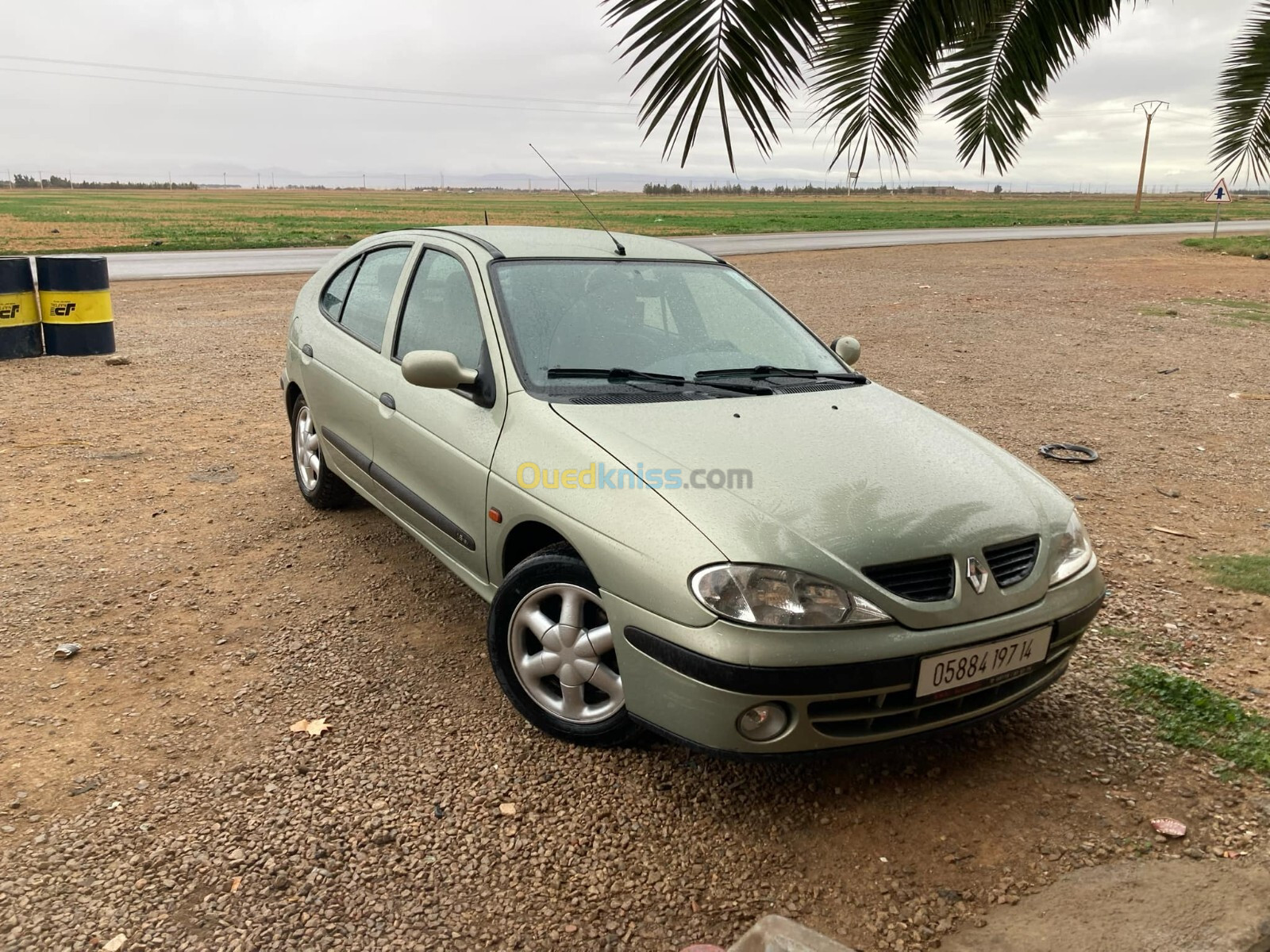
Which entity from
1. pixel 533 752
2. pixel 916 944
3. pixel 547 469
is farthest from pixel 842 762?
pixel 547 469

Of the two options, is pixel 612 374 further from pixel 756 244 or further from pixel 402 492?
pixel 756 244

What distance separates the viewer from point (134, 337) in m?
11.7

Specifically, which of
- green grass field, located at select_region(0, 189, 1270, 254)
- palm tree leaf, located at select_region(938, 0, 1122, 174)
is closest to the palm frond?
palm tree leaf, located at select_region(938, 0, 1122, 174)

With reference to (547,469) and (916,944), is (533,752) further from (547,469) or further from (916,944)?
(916,944)

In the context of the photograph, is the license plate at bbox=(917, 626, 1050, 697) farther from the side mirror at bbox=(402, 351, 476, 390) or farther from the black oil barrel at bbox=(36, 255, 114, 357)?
the black oil barrel at bbox=(36, 255, 114, 357)

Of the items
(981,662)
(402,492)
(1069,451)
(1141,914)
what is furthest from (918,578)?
(1069,451)

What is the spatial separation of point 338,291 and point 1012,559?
377 centimetres

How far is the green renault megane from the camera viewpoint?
2668mm

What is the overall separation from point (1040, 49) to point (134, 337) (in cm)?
1151

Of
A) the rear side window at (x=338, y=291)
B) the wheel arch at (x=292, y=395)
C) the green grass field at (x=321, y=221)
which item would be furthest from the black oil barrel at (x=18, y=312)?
the green grass field at (x=321, y=221)

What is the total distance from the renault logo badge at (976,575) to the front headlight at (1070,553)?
0.34m

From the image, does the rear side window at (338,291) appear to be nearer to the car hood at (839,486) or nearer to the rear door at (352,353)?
the rear door at (352,353)

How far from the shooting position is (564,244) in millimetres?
4336

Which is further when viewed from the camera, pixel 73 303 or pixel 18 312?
pixel 73 303
